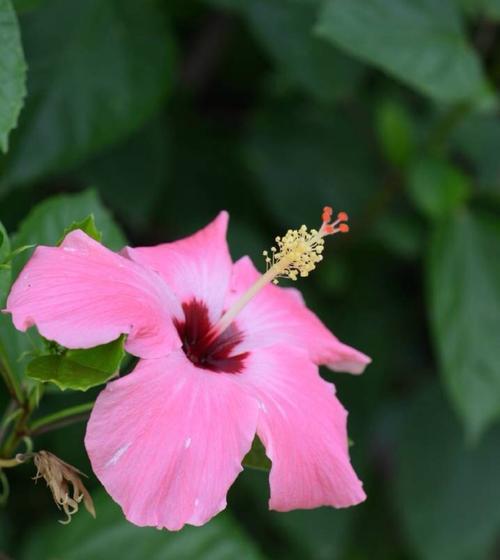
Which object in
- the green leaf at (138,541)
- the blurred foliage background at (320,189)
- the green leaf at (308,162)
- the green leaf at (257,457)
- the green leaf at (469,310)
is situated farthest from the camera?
the green leaf at (308,162)

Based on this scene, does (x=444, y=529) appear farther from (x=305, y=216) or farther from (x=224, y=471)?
(x=224, y=471)

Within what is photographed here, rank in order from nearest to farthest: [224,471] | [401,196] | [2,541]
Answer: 1. [224,471]
2. [2,541]
3. [401,196]

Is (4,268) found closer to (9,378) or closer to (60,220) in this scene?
(9,378)

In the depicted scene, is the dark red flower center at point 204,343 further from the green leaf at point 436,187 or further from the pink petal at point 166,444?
the green leaf at point 436,187

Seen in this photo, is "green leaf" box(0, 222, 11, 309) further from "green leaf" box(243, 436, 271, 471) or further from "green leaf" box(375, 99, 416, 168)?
"green leaf" box(375, 99, 416, 168)

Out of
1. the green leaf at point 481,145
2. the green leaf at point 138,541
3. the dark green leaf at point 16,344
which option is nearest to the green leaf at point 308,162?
the green leaf at point 481,145

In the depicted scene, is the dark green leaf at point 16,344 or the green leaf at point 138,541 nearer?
the dark green leaf at point 16,344

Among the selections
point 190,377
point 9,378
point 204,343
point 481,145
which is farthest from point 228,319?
point 481,145

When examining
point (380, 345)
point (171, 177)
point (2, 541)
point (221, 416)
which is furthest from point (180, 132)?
point (221, 416)
